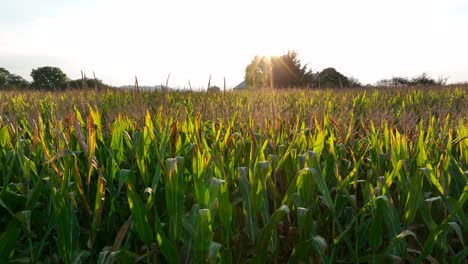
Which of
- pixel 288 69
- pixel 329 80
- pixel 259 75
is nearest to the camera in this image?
pixel 329 80

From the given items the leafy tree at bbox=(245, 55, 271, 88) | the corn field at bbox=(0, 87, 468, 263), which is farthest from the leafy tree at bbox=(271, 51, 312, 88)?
the corn field at bbox=(0, 87, 468, 263)

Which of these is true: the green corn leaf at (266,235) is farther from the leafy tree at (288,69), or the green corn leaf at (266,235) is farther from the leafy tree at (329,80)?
the leafy tree at (288,69)

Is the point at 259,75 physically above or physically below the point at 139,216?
above

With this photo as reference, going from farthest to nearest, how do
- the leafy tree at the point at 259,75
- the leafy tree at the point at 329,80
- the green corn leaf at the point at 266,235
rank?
the leafy tree at the point at 329,80 → the leafy tree at the point at 259,75 → the green corn leaf at the point at 266,235

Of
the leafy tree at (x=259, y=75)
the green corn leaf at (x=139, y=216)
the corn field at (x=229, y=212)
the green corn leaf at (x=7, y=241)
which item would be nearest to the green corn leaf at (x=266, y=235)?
the corn field at (x=229, y=212)

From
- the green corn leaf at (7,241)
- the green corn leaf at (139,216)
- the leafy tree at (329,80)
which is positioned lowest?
the green corn leaf at (7,241)

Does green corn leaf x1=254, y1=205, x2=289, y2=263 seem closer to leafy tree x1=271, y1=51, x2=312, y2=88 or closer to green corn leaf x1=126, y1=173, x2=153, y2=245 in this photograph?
green corn leaf x1=126, y1=173, x2=153, y2=245

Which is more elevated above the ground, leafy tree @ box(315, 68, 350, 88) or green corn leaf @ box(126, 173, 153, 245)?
leafy tree @ box(315, 68, 350, 88)

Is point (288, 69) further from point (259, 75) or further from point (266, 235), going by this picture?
point (266, 235)

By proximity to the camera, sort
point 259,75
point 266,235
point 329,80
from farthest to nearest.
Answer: point 259,75
point 329,80
point 266,235

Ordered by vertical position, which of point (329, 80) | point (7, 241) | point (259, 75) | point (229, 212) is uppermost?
point (259, 75)

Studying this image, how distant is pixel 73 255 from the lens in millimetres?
1500

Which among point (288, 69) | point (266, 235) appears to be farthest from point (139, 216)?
point (288, 69)

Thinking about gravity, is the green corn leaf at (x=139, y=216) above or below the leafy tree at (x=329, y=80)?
below
